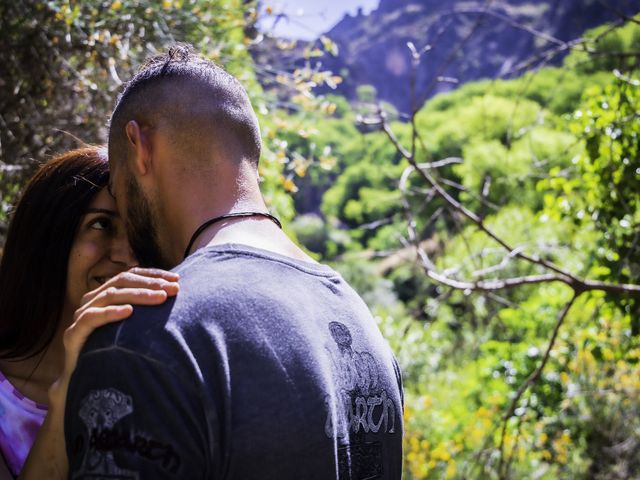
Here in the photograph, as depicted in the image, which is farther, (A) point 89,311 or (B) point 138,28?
(B) point 138,28

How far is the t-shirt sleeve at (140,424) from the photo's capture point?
1.02 metres

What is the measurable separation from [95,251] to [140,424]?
1042 mm

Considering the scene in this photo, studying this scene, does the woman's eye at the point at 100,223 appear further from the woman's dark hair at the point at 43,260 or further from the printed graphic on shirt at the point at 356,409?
the printed graphic on shirt at the point at 356,409

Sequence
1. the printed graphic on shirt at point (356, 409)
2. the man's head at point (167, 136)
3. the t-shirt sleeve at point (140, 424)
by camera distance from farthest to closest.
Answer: the man's head at point (167, 136)
the printed graphic on shirt at point (356, 409)
the t-shirt sleeve at point (140, 424)

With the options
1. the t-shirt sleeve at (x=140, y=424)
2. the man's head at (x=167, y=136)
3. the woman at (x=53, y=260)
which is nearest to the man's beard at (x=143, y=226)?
the man's head at (x=167, y=136)

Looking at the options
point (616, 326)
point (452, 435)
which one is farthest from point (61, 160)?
point (452, 435)

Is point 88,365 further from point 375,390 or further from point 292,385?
point 375,390

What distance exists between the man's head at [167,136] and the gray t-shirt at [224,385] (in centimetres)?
23

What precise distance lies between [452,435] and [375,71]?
86338 mm

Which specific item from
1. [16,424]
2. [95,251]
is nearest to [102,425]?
[16,424]

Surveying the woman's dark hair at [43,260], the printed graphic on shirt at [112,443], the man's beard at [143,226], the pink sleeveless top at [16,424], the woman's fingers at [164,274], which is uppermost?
the woman's fingers at [164,274]

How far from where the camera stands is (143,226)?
1.42 meters

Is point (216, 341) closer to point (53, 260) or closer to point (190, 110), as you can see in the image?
point (190, 110)

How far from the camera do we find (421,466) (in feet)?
20.3
